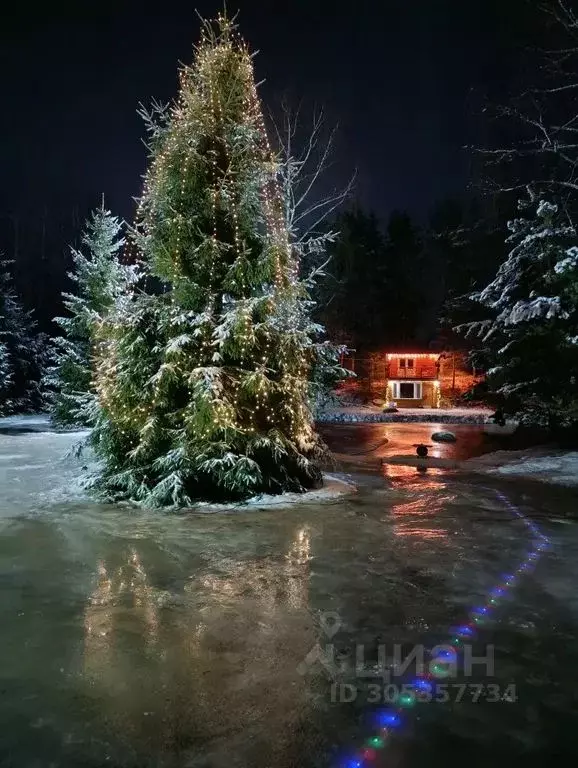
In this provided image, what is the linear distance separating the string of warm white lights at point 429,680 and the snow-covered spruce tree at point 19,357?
108ft

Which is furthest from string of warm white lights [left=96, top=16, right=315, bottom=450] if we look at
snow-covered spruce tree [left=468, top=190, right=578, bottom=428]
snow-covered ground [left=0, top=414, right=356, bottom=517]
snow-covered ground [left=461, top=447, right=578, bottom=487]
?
snow-covered spruce tree [left=468, top=190, right=578, bottom=428]

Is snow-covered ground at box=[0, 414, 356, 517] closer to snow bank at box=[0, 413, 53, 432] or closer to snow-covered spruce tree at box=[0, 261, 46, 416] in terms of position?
snow bank at box=[0, 413, 53, 432]

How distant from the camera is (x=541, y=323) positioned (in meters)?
16.9

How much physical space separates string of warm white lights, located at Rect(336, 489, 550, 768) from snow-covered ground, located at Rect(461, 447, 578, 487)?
7310 mm

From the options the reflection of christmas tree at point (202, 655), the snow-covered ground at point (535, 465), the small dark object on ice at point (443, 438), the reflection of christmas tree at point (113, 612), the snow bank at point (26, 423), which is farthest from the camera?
the snow bank at point (26, 423)

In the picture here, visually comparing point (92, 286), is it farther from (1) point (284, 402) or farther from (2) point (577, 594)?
(2) point (577, 594)

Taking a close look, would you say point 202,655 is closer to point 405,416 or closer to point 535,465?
point 535,465

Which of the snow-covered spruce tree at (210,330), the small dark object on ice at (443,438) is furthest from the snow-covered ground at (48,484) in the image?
the small dark object on ice at (443,438)

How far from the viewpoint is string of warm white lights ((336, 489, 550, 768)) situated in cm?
320

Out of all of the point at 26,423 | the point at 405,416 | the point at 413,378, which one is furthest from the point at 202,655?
the point at 413,378

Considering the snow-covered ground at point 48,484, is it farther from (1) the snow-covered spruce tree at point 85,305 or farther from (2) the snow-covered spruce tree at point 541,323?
(2) the snow-covered spruce tree at point 541,323

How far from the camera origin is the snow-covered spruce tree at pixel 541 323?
16.0 metres

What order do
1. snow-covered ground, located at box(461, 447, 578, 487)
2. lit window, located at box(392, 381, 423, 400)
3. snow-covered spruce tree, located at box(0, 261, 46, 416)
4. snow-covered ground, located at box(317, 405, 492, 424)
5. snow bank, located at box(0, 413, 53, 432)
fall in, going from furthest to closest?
lit window, located at box(392, 381, 423, 400)
snow-covered ground, located at box(317, 405, 492, 424)
snow-covered spruce tree, located at box(0, 261, 46, 416)
snow bank, located at box(0, 413, 53, 432)
snow-covered ground, located at box(461, 447, 578, 487)

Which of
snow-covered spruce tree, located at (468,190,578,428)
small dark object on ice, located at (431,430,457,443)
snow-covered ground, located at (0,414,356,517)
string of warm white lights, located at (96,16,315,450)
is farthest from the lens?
small dark object on ice, located at (431,430,457,443)
